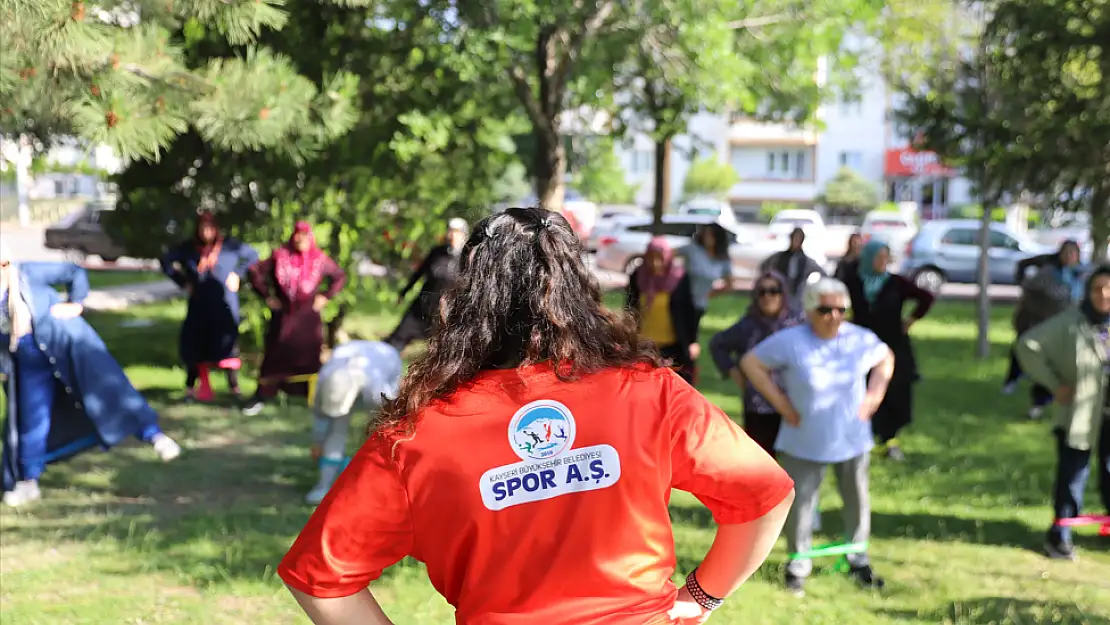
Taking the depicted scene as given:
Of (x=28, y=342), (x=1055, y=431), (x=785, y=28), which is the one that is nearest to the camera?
(x=1055, y=431)

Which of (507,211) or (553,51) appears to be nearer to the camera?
(507,211)

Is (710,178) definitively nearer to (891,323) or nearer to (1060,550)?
(891,323)

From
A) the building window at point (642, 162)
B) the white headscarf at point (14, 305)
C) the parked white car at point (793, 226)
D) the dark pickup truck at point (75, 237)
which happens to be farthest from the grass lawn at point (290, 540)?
the building window at point (642, 162)

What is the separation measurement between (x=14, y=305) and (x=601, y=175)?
25.0 m

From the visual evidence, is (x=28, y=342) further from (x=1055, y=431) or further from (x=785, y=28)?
(x=785, y=28)

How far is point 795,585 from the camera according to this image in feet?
17.7

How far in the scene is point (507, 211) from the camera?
204 cm

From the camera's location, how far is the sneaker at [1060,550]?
19.6 feet

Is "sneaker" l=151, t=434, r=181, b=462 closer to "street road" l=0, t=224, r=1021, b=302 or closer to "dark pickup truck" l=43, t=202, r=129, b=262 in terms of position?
"street road" l=0, t=224, r=1021, b=302

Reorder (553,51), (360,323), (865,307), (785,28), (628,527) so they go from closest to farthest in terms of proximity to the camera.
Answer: (628,527), (865,307), (553,51), (785,28), (360,323)

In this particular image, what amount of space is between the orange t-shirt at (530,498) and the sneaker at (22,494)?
5.56m

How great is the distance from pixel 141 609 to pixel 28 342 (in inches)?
93.0

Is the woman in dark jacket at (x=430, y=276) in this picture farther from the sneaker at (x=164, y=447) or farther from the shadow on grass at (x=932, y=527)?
the shadow on grass at (x=932, y=527)

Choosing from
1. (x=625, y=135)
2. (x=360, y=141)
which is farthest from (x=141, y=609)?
(x=625, y=135)
